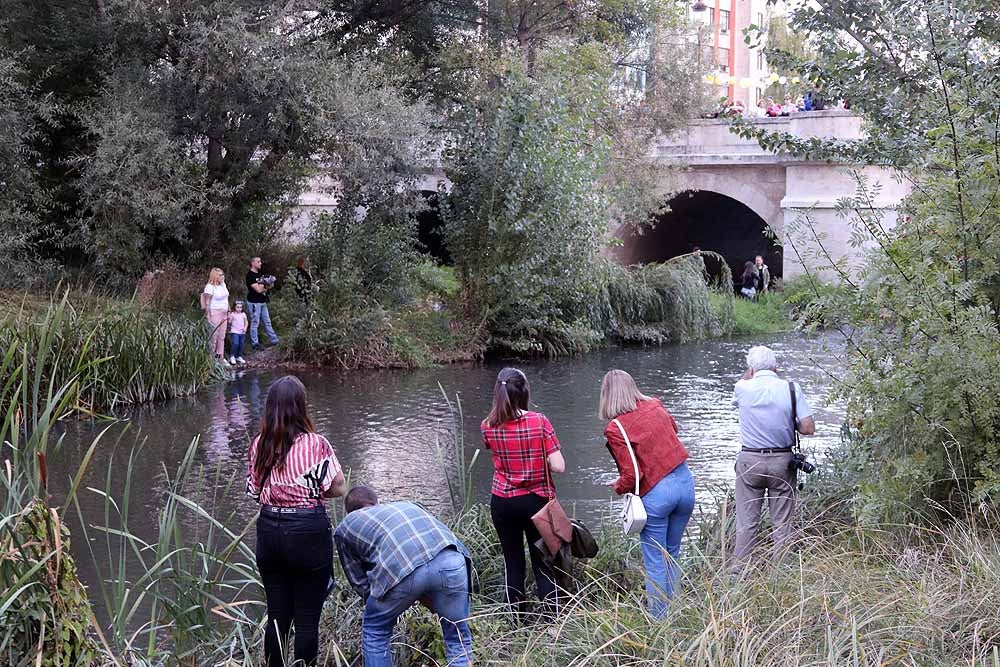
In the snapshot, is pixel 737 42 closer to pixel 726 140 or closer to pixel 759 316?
pixel 726 140

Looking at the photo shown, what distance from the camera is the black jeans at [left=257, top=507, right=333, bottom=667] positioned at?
16.5 feet

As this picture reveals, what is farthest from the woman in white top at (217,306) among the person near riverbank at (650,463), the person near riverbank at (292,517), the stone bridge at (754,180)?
the person near riverbank at (292,517)

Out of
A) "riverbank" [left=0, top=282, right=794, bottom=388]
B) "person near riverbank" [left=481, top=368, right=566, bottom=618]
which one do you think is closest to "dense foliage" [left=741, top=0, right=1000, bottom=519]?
"person near riverbank" [left=481, top=368, right=566, bottom=618]

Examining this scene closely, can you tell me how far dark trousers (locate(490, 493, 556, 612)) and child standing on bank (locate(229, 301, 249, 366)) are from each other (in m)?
12.6

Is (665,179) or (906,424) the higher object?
(665,179)

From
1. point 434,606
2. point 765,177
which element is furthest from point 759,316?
point 434,606

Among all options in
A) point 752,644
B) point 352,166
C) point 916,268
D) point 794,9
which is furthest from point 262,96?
point 752,644

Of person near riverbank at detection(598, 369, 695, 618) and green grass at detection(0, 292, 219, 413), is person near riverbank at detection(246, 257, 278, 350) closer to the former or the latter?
green grass at detection(0, 292, 219, 413)

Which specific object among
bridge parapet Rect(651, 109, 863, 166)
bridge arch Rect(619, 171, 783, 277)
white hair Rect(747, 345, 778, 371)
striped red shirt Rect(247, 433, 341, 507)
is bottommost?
striped red shirt Rect(247, 433, 341, 507)

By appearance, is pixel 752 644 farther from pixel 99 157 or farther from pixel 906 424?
pixel 99 157

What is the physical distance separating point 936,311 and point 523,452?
2364mm

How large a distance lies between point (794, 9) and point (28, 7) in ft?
48.6

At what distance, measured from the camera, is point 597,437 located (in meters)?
12.8

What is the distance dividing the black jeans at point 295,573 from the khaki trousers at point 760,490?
273 centimetres
